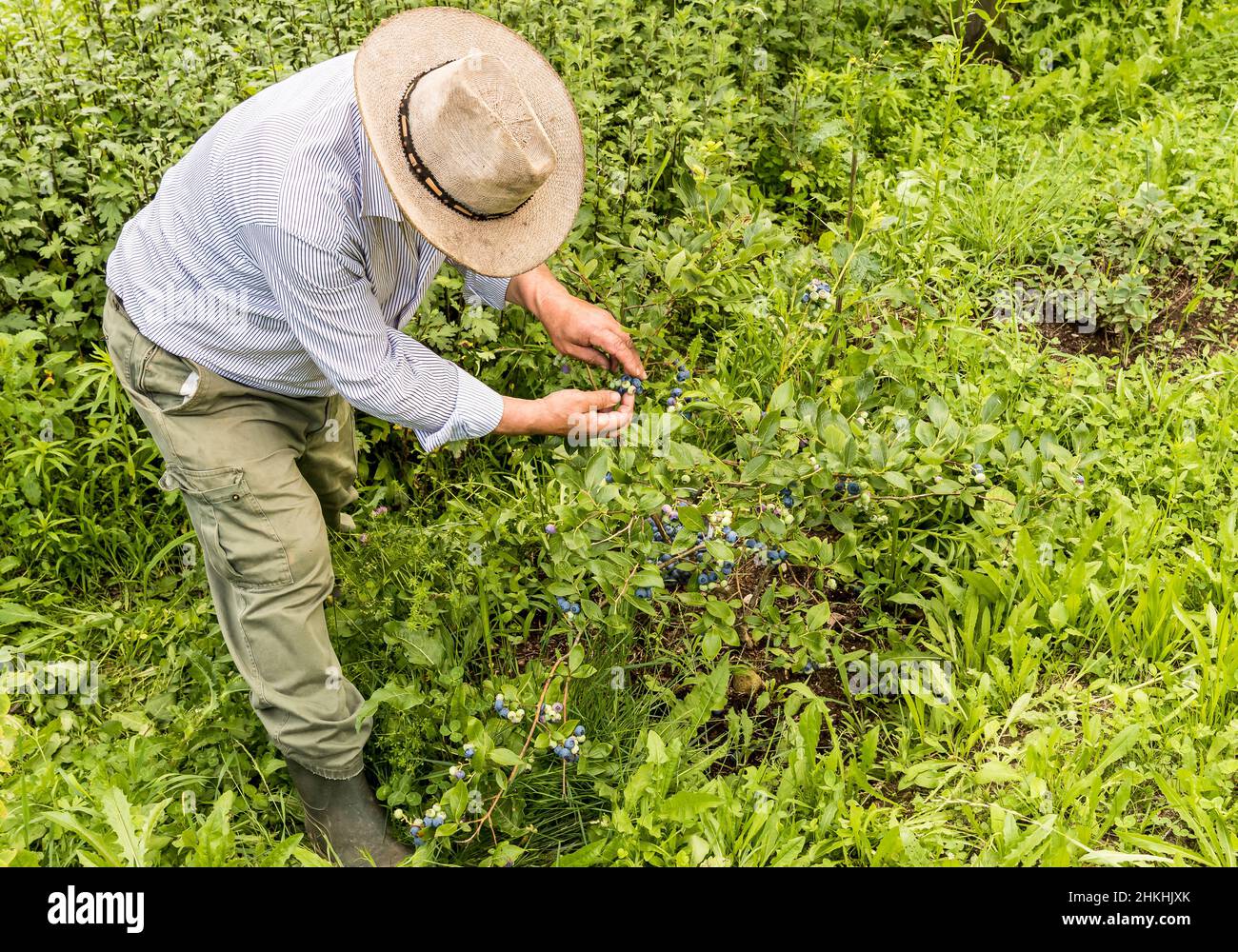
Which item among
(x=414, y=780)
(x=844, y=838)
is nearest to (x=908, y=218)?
(x=844, y=838)

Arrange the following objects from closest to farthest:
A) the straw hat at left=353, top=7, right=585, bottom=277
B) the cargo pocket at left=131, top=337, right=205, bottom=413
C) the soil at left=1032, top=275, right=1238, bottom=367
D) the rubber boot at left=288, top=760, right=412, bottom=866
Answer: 1. the straw hat at left=353, top=7, right=585, bottom=277
2. the cargo pocket at left=131, top=337, right=205, bottom=413
3. the rubber boot at left=288, top=760, right=412, bottom=866
4. the soil at left=1032, top=275, right=1238, bottom=367

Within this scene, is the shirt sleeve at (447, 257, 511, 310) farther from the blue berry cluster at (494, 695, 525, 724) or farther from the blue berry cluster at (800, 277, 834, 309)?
the blue berry cluster at (494, 695, 525, 724)

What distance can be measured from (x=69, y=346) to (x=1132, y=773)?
3460 millimetres

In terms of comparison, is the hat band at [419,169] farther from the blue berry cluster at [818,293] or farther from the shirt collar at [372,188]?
the blue berry cluster at [818,293]

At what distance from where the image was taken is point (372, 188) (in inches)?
93.0

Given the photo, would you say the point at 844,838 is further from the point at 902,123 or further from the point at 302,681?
the point at 902,123

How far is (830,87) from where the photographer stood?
15.2ft

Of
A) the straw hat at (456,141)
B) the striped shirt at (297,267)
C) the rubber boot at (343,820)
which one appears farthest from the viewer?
the rubber boot at (343,820)

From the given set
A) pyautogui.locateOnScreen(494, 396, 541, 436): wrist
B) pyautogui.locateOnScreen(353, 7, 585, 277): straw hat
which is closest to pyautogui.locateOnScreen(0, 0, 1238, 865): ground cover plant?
pyautogui.locateOnScreen(494, 396, 541, 436): wrist

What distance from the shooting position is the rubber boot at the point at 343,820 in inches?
112

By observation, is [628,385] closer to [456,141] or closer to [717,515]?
[717,515]

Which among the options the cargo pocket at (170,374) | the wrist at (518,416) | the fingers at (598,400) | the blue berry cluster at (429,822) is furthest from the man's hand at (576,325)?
the blue berry cluster at (429,822)

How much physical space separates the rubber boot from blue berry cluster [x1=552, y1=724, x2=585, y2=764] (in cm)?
56

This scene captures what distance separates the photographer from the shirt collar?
2.34m
